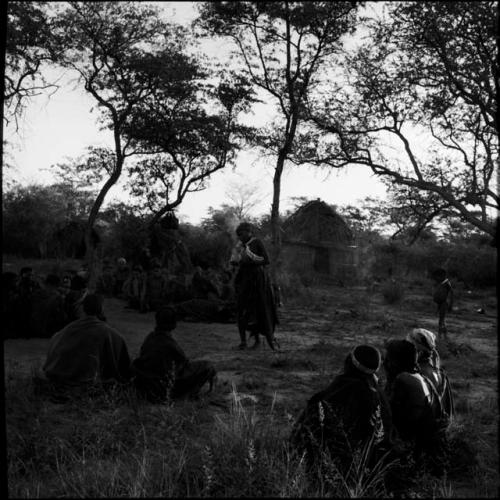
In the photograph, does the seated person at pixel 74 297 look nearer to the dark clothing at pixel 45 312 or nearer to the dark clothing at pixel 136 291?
the dark clothing at pixel 45 312

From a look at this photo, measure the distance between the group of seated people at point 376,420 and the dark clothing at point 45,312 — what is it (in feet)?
18.9

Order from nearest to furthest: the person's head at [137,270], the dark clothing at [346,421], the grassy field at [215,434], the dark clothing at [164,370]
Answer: the grassy field at [215,434] < the dark clothing at [346,421] < the dark clothing at [164,370] < the person's head at [137,270]

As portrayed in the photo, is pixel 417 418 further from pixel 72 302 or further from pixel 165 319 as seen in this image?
pixel 72 302

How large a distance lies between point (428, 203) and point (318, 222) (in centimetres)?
1031

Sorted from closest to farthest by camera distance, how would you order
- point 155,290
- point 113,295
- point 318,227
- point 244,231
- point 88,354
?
point 88,354, point 244,231, point 155,290, point 113,295, point 318,227

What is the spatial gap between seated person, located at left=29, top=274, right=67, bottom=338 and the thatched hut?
57.0ft

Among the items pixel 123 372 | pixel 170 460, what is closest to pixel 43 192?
pixel 123 372

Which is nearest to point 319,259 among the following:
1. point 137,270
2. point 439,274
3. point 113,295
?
point 113,295

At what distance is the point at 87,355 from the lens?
5207 millimetres

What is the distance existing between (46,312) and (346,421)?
Answer: 240 inches

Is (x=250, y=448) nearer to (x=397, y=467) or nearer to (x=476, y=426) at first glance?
(x=397, y=467)

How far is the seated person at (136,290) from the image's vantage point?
39.6 ft

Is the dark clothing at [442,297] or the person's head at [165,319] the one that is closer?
the person's head at [165,319]

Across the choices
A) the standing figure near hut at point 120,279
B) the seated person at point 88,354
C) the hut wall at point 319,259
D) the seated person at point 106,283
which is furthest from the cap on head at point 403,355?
the hut wall at point 319,259
